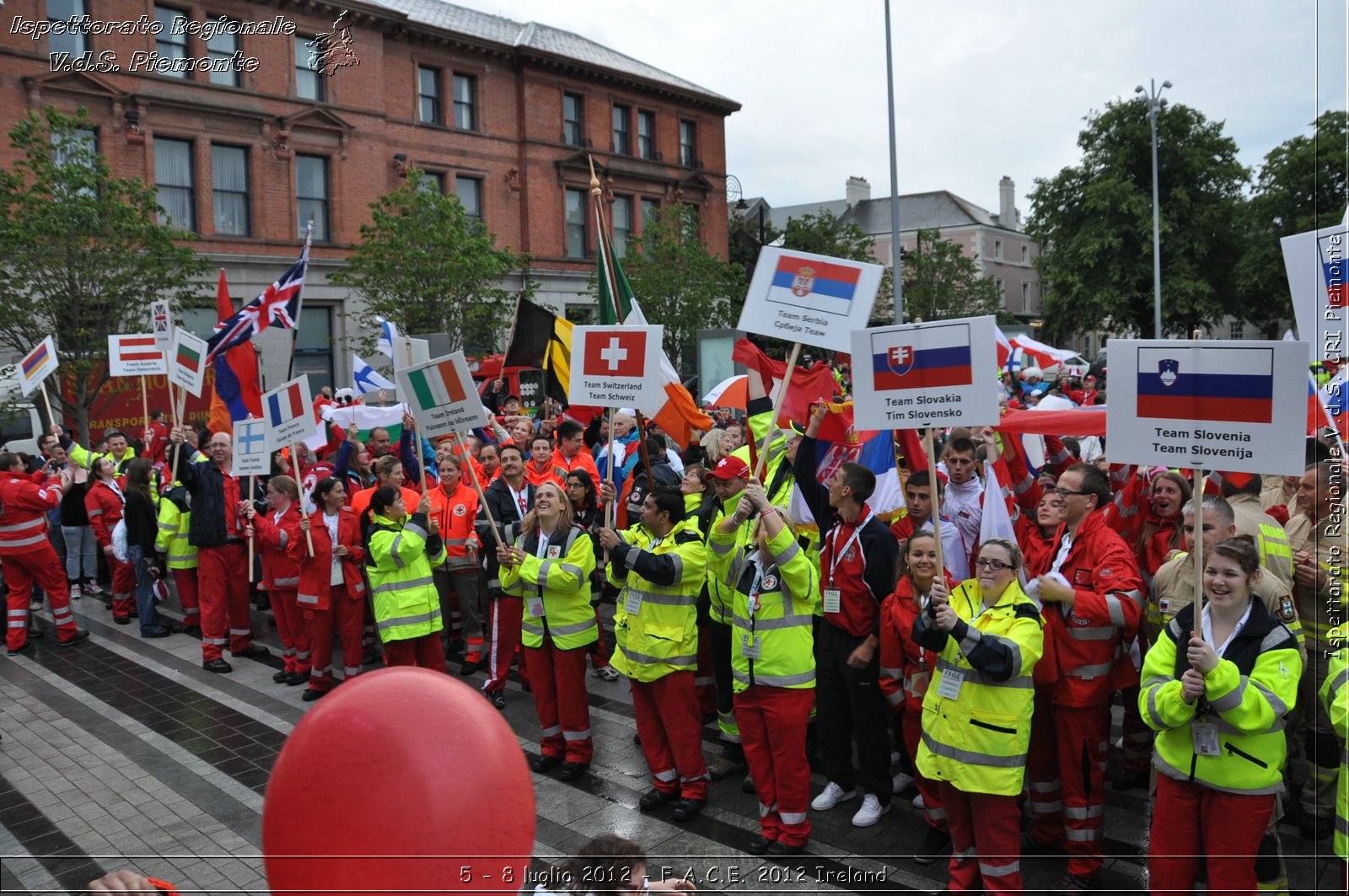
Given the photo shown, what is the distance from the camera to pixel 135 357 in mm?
11555

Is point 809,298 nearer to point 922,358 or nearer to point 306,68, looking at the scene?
point 922,358

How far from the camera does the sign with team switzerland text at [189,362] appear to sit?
1028 cm

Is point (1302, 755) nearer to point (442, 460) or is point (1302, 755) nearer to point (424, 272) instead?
point (442, 460)

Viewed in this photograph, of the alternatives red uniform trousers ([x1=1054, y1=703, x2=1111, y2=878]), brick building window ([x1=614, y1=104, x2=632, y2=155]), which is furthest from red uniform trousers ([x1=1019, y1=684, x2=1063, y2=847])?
brick building window ([x1=614, y1=104, x2=632, y2=155])

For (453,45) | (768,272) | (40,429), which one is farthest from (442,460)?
(453,45)

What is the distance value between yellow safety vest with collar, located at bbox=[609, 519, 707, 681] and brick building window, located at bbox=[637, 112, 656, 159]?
35364mm

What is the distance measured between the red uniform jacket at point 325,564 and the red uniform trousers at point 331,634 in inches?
2.8

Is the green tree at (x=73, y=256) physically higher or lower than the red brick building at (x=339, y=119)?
lower

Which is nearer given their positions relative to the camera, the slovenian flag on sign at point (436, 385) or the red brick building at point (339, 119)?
the slovenian flag on sign at point (436, 385)

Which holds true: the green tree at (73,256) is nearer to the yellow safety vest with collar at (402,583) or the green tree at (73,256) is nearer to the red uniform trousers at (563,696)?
the yellow safety vest with collar at (402,583)

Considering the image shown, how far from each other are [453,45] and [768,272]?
30.6 m

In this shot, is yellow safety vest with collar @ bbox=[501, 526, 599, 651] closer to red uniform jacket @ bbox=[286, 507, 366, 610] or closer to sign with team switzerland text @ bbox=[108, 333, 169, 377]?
red uniform jacket @ bbox=[286, 507, 366, 610]

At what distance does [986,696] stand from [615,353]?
11.0ft

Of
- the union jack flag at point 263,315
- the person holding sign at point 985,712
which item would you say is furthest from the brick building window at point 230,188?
the person holding sign at point 985,712
